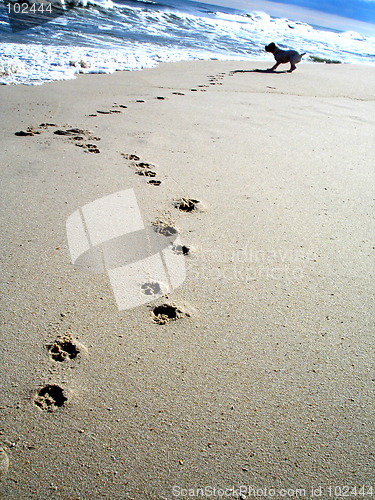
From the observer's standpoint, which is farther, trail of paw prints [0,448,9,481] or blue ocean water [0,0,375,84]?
blue ocean water [0,0,375,84]

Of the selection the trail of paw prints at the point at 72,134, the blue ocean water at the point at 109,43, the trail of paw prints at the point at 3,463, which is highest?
the blue ocean water at the point at 109,43

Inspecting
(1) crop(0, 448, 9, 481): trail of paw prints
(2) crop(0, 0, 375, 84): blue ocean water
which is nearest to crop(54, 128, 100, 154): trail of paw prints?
(2) crop(0, 0, 375, 84): blue ocean water

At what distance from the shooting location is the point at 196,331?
1.47m

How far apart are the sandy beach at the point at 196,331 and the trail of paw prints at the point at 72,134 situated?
7 centimetres

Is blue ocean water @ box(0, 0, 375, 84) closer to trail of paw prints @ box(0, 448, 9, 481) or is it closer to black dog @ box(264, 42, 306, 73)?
black dog @ box(264, 42, 306, 73)

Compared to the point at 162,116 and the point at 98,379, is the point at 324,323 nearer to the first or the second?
the point at 98,379

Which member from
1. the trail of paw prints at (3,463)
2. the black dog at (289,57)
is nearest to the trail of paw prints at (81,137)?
the trail of paw prints at (3,463)

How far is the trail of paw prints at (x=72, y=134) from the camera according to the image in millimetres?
3026

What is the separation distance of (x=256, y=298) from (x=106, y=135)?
7.37 feet

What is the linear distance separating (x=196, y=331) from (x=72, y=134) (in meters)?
2.43

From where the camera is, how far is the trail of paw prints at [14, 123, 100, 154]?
119 inches

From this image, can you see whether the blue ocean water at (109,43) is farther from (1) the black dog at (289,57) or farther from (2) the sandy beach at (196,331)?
(2) the sandy beach at (196,331)

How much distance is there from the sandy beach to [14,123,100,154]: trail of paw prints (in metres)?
0.07

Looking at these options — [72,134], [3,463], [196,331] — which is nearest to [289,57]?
[72,134]
